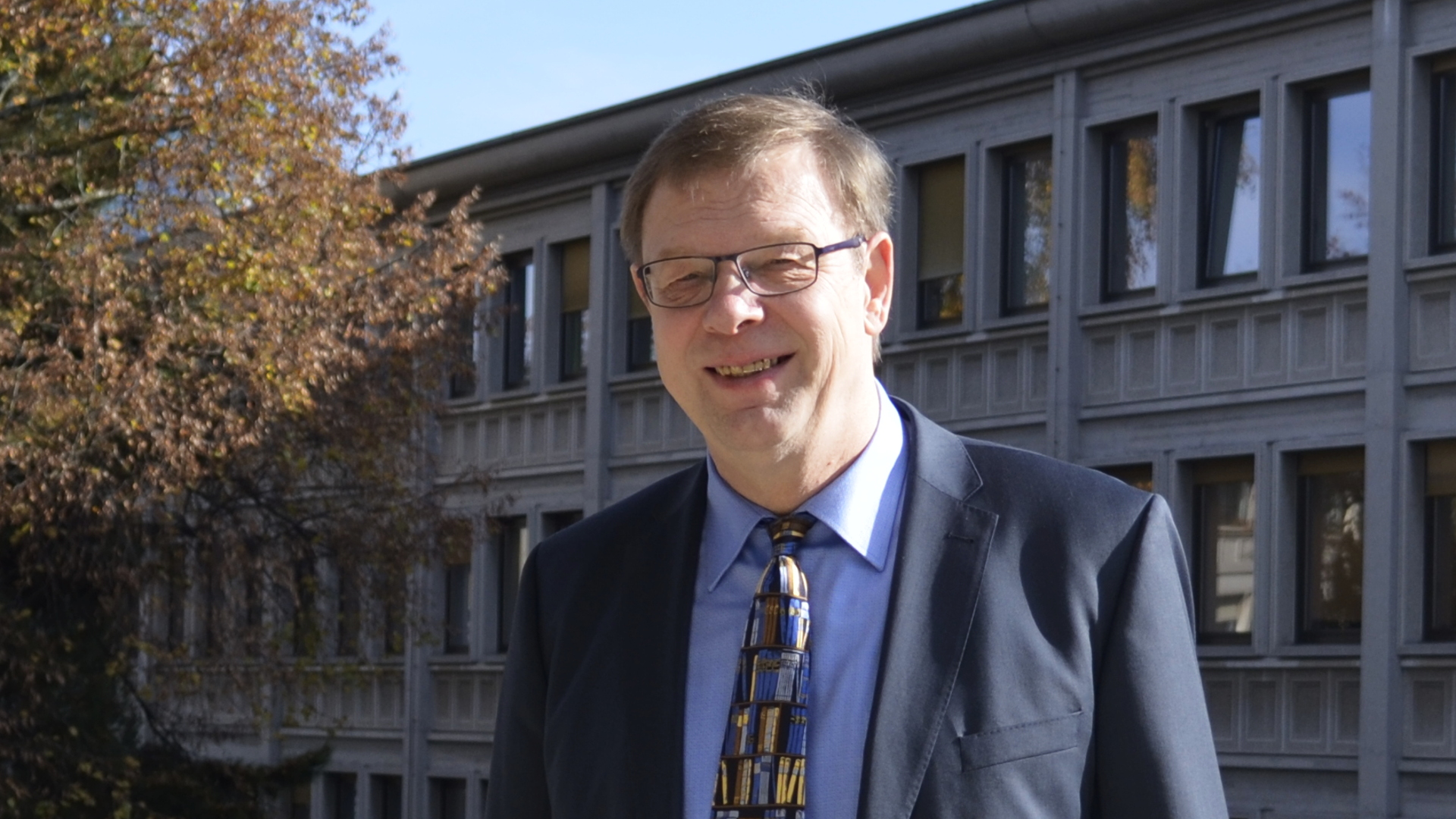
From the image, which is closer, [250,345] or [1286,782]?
[250,345]

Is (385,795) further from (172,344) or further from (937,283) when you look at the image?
(172,344)

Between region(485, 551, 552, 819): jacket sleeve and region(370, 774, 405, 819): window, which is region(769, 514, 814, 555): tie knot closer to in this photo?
region(485, 551, 552, 819): jacket sleeve

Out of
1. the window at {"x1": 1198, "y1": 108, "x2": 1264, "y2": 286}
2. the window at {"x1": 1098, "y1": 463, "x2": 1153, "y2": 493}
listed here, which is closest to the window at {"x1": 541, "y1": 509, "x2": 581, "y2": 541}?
the window at {"x1": 1098, "y1": 463, "x2": 1153, "y2": 493}

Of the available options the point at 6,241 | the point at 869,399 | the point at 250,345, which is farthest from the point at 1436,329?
the point at 869,399

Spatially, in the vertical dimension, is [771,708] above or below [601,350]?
below

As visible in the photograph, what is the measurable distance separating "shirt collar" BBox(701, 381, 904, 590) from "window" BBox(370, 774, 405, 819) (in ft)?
101

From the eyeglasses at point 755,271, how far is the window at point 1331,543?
18883mm

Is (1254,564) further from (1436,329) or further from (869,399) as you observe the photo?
(869,399)

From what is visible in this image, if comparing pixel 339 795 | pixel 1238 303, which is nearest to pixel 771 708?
pixel 1238 303

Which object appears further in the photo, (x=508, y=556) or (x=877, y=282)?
(x=508, y=556)

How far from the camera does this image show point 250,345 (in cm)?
1855

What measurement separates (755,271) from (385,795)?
3163 centimetres

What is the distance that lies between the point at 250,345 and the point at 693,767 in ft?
53.3

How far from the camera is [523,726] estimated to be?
9.94 ft
